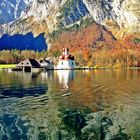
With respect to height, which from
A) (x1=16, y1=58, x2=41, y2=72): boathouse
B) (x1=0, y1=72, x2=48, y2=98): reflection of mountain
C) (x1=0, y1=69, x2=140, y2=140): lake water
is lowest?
(x1=0, y1=69, x2=140, y2=140): lake water

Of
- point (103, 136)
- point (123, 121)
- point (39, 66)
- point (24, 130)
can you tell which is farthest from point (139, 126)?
point (39, 66)

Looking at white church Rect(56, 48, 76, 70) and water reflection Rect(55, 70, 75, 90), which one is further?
white church Rect(56, 48, 76, 70)

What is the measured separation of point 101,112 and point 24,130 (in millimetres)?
9862

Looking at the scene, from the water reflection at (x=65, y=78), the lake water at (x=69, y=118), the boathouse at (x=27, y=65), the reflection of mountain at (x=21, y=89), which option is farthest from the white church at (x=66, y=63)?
the lake water at (x=69, y=118)

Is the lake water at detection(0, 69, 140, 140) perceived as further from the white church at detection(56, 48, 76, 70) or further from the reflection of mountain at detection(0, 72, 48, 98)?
the white church at detection(56, 48, 76, 70)

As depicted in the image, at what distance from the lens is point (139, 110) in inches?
1567

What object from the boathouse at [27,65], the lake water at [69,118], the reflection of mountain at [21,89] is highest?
the boathouse at [27,65]

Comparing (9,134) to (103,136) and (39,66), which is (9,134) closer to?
(103,136)

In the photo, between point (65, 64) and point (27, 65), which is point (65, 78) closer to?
point (27, 65)

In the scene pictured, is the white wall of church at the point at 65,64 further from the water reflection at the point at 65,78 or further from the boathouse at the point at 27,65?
the water reflection at the point at 65,78

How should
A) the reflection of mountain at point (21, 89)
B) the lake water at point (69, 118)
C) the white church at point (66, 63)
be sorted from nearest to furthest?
the lake water at point (69, 118) → the reflection of mountain at point (21, 89) → the white church at point (66, 63)

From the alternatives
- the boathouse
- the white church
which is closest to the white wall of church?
the white church

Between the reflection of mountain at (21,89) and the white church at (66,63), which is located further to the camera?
the white church at (66,63)

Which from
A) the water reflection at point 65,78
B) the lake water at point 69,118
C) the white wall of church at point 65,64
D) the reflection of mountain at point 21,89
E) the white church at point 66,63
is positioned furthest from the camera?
the white church at point 66,63
